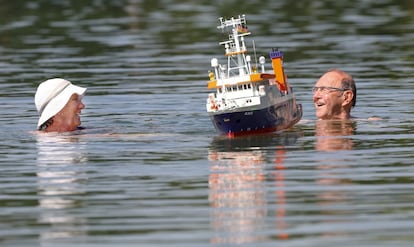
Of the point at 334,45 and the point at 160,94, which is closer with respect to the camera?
the point at 160,94

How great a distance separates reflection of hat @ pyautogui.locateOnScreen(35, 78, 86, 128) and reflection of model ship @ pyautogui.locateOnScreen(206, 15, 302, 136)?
218cm

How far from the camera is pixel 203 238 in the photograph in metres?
10.7

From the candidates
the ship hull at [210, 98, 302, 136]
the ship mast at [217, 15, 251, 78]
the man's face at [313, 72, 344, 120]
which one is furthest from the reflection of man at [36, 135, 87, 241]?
the man's face at [313, 72, 344, 120]

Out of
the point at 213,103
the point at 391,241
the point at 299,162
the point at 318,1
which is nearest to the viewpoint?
the point at 391,241

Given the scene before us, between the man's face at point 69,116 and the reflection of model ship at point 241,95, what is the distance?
2125 millimetres

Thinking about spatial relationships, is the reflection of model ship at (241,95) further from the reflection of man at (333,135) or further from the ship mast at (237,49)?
the reflection of man at (333,135)

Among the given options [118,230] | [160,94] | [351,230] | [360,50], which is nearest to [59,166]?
[118,230]

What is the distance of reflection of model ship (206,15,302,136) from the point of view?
1569cm

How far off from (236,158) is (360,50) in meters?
15.2

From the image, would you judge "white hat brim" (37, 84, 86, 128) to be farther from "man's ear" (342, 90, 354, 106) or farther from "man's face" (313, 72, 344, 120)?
"man's ear" (342, 90, 354, 106)

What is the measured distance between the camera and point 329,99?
1928 centimetres

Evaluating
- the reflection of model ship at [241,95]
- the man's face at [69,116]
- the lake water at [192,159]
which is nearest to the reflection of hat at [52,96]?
the man's face at [69,116]

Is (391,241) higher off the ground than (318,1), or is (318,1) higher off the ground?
(318,1)

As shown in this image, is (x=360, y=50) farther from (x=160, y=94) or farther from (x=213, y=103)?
(x=213, y=103)
